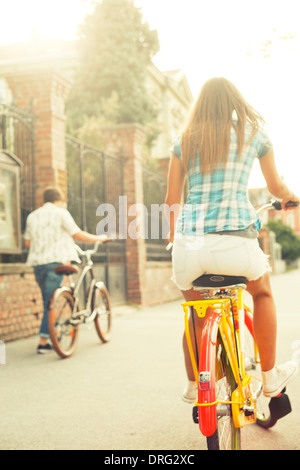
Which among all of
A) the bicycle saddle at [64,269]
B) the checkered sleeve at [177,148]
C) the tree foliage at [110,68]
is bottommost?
the bicycle saddle at [64,269]

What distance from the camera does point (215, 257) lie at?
9.71 ft

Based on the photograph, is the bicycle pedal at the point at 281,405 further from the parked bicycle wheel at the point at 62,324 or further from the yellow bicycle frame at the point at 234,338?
the parked bicycle wheel at the point at 62,324

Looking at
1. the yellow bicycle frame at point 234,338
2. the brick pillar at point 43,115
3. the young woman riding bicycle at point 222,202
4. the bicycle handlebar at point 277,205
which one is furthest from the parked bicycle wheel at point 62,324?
the yellow bicycle frame at point 234,338

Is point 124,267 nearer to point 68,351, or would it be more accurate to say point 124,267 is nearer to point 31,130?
point 31,130

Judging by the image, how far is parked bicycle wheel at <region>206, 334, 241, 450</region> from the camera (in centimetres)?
281

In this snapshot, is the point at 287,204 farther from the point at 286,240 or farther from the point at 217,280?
the point at 286,240

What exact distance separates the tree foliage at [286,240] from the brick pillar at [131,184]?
1278 inches

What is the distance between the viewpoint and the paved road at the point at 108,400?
3.65 meters

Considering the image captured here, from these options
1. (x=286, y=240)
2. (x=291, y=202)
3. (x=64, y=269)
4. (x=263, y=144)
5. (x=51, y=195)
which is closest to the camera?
(x=263, y=144)

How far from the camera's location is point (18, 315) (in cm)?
809

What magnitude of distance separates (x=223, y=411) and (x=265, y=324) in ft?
2.01

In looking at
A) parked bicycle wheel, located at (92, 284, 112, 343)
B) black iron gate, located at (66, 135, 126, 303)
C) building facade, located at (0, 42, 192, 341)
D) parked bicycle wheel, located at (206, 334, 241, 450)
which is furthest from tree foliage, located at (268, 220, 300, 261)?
parked bicycle wheel, located at (206, 334, 241, 450)

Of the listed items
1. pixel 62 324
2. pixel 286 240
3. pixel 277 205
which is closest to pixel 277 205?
pixel 277 205
